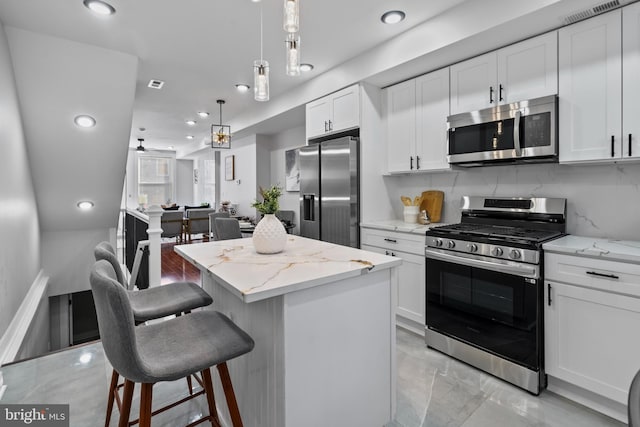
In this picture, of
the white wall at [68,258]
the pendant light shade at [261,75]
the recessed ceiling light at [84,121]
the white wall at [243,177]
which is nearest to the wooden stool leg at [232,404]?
the pendant light shade at [261,75]

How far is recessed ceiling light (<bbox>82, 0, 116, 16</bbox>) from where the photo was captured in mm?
2305

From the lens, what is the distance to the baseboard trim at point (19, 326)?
2271 mm

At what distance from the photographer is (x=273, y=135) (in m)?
6.14

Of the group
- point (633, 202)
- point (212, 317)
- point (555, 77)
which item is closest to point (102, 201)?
point (212, 317)

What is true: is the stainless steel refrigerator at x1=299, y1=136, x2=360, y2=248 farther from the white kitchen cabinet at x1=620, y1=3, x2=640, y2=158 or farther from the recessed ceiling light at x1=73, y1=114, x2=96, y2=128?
the recessed ceiling light at x1=73, y1=114, x2=96, y2=128

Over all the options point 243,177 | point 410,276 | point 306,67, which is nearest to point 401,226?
point 410,276

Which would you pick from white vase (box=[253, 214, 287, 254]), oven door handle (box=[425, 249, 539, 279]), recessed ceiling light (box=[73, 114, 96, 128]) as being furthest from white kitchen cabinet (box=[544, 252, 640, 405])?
recessed ceiling light (box=[73, 114, 96, 128])

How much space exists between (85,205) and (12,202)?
5.38 feet

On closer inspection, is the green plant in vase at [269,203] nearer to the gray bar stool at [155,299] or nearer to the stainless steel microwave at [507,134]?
the gray bar stool at [155,299]

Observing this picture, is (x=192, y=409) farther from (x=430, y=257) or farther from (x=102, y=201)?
(x=102, y=201)

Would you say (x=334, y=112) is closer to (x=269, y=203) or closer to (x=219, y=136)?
(x=219, y=136)

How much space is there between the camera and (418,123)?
3051 millimetres

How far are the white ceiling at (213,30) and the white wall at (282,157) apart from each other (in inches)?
57.8

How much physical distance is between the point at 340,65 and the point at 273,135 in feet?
9.62
